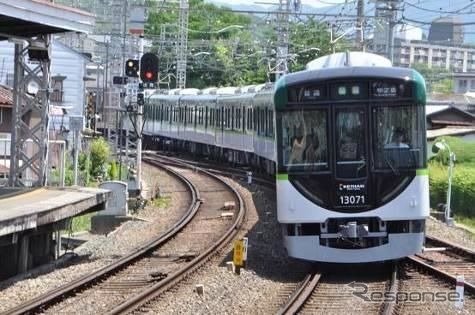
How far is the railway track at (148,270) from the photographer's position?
10.1 m

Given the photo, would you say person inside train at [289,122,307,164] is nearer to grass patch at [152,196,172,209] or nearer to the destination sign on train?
the destination sign on train

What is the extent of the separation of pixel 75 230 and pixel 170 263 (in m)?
6.49

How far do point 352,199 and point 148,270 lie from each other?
3.25 meters

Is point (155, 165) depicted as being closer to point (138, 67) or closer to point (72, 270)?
point (138, 67)

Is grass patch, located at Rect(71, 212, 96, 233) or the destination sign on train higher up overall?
the destination sign on train

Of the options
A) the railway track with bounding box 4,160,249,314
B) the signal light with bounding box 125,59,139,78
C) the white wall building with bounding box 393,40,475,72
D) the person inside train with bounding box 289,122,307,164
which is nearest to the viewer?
the railway track with bounding box 4,160,249,314

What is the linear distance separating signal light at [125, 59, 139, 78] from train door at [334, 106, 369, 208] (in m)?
9.70

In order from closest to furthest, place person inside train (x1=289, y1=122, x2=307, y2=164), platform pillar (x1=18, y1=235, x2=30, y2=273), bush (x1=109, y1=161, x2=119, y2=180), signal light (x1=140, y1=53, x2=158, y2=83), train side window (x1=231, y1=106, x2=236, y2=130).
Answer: person inside train (x1=289, y1=122, x2=307, y2=164) → platform pillar (x1=18, y1=235, x2=30, y2=273) → signal light (x1=140, y1=53, x2=158, y2=83) → bush (x1=109, y1=161, x2=119, y2=180) → train side window (x1=231, y1=106, x2=236, y2=130)

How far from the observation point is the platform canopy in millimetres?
13625

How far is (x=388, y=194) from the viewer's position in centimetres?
1171

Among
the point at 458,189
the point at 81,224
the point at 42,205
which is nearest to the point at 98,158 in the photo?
the point at 81,224

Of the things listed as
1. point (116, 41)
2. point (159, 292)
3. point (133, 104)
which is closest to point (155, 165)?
point (116, 41)

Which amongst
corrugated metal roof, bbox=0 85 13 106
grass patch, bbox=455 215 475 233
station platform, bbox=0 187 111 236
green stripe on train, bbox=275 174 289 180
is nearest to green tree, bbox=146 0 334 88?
corrugated metal roof, bbox=0 85 13 106

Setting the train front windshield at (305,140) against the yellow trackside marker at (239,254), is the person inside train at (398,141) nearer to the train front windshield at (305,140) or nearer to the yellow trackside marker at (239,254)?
the train front windshield at (305,140)
